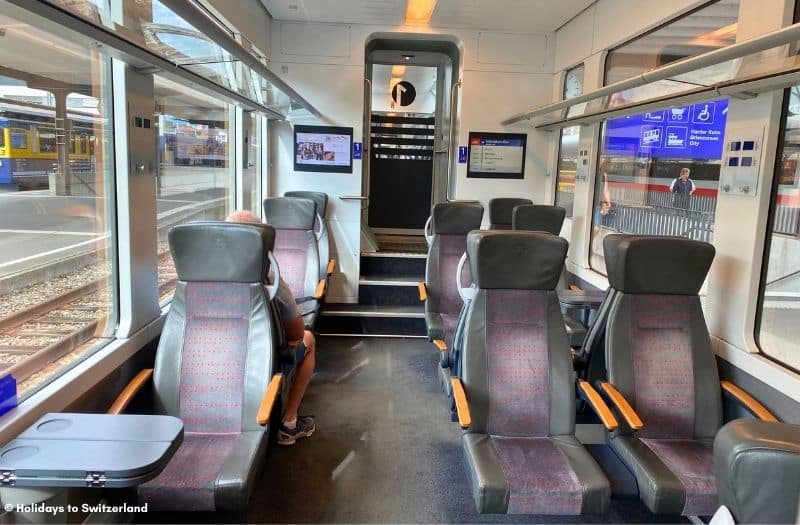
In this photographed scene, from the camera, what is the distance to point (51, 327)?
7.72 feet

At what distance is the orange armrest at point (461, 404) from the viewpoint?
2.53m

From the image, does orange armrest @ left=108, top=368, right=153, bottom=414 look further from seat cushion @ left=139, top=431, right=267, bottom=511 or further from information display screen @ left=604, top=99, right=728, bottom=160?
information display screen @ left=604, top=99, right=728, bottom=160

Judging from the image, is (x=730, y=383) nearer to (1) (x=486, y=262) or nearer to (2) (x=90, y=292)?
(1) (x=486, y=262)

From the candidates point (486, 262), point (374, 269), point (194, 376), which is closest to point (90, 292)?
point (194, 376)

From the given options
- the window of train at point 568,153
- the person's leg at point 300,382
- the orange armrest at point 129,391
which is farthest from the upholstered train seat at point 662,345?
the window of train at point 568,153

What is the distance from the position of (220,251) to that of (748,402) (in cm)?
263

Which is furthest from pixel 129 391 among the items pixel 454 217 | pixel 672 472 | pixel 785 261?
pixel 785 261

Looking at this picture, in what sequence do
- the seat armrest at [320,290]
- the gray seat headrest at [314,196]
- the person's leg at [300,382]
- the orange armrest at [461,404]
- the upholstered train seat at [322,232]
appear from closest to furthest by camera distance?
the orange armrest at [461,404]
the person's leg at [300,382]
the seat armrest at [320,290]
the upholstered train seat at [322,232]
the gray seat headrest at [314,196]

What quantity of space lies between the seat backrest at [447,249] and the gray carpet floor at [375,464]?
0.66 m

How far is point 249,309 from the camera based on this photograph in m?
2.67

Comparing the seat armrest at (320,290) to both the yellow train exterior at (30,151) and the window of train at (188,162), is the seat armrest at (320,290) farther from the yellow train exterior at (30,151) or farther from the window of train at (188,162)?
the yellow train exterior at (30,151)

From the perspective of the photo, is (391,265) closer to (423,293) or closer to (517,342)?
(423,293)

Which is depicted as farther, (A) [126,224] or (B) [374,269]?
(B) [374,269]

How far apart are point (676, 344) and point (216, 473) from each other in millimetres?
2309
